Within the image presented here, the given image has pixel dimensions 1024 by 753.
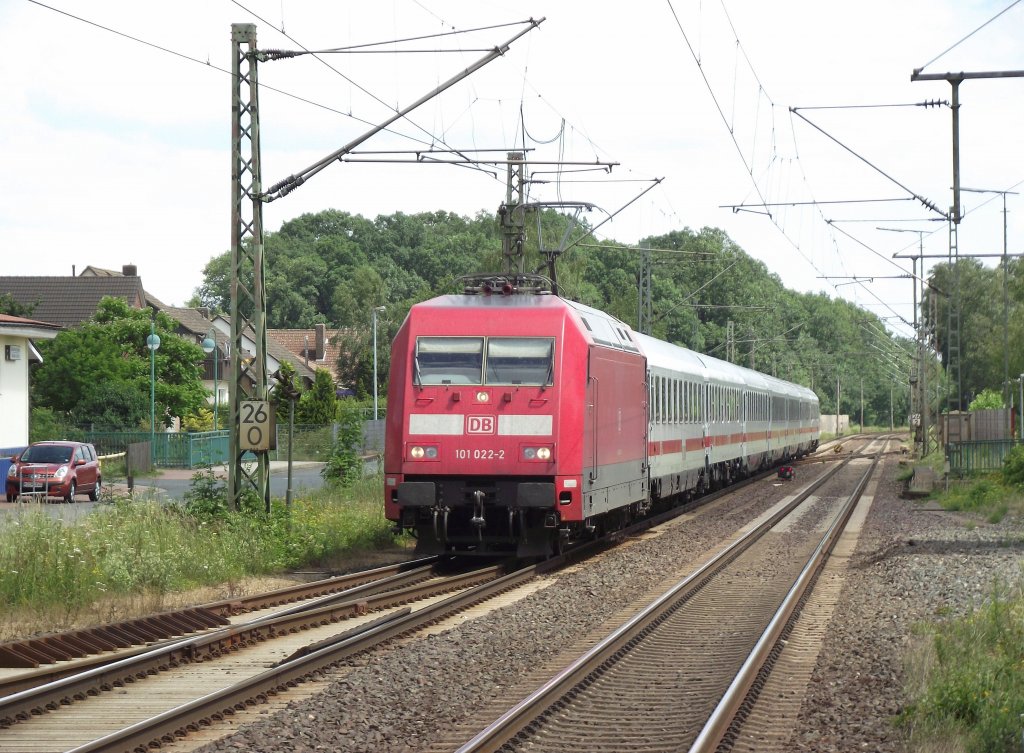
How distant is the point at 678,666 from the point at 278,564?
25.7 feet

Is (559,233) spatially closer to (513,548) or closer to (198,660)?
(513,548)

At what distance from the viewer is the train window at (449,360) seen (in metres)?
16.5

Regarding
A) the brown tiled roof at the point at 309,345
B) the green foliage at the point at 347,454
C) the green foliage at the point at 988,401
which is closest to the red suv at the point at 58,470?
the green foliage at the point at 347,454

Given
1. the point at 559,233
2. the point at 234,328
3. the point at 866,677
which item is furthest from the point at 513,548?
the point at 559,233

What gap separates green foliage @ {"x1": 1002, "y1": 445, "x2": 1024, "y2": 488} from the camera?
30062 millimetres

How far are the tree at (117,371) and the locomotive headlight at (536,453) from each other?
38122 mm

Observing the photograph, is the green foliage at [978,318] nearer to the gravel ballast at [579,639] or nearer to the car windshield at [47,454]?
the car windshield at [47,454]

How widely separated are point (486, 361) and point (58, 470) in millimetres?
17652

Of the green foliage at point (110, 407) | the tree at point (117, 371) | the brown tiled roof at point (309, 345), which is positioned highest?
the brown tiled roof at point (309, 345)

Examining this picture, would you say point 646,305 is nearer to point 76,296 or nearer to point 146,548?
point 146,548

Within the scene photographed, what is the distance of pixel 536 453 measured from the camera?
16078 millimetres

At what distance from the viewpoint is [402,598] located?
14188 millimetres

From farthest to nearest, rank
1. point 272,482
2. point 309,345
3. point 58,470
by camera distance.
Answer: point 309,345, point 272,482, point 58,470

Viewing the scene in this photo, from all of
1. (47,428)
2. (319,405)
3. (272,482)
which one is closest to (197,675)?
(272,482)
